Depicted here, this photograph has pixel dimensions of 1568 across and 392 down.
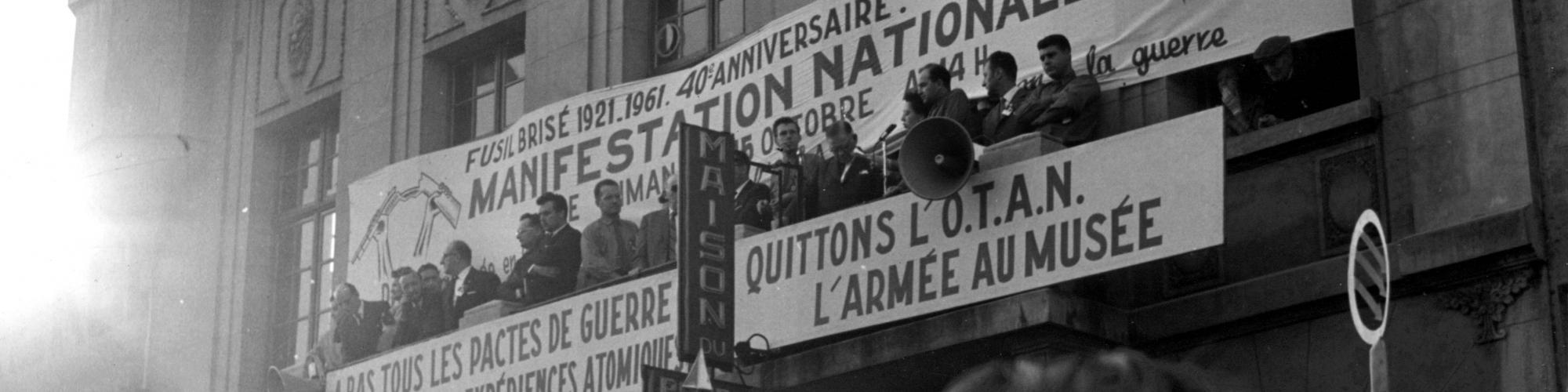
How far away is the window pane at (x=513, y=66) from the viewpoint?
2419cm

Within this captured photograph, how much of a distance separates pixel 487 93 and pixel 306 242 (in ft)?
12.6

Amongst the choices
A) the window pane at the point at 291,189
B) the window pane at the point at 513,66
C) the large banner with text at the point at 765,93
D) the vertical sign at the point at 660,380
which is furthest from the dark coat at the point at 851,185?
the window pane at the point at 291,189

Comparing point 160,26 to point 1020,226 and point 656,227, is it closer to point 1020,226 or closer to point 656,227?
point 656,227

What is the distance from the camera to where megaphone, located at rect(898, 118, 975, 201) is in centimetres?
1480

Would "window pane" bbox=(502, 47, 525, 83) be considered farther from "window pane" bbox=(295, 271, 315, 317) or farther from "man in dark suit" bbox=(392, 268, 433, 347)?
"window pane" bbox=(295, 271, 315, 317)

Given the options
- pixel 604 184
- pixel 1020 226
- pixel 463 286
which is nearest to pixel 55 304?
pixel 463 286

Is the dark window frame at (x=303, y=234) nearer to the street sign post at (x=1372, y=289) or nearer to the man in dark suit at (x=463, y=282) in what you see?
the man in dark suit at (x=463, y=282)

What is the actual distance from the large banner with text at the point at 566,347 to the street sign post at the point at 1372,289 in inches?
231

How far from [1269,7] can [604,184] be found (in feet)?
22.8

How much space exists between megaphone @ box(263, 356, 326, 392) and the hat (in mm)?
11623

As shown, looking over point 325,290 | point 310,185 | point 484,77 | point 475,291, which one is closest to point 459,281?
point 475,291

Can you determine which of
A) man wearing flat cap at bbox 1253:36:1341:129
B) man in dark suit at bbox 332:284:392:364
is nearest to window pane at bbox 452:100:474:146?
man in dark suit at bbox 332:284:392:364

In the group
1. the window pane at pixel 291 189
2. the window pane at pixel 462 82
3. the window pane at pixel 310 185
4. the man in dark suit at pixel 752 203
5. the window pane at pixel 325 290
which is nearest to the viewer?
the man in dark suit at pixel 752 203

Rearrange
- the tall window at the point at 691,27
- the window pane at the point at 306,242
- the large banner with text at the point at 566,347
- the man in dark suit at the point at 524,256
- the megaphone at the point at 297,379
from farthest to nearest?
1. the window pane at the point at 306,242
2. the megaphone at the point at 297,379
3. the tall window at the point at 691,27
4. the man in dark suit at the point at 524,256
5. the large banner with text at the point at 566,347
